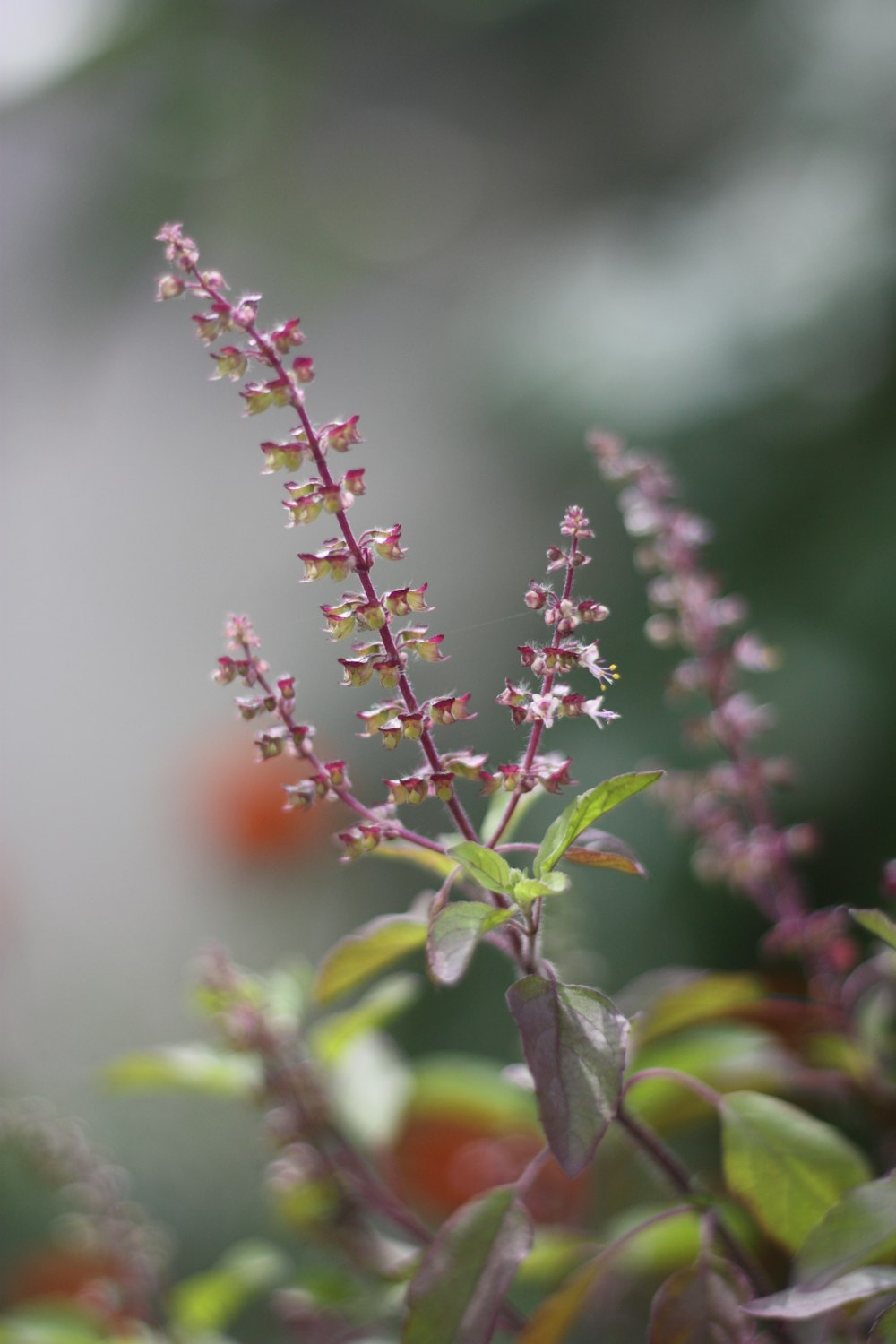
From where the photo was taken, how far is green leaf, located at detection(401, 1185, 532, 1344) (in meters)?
0.30

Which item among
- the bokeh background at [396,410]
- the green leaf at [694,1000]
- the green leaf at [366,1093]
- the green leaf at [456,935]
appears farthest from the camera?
the bokeh background at [396,410]

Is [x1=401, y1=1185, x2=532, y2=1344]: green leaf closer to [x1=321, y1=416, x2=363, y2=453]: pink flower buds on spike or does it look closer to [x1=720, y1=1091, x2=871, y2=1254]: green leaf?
[x1=720, y1=1091, x2=871, y2=1254]: green leaf

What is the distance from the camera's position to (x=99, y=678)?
169cm

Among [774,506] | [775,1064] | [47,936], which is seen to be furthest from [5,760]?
[775,1064]

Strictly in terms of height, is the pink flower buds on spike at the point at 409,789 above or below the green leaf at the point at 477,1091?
above

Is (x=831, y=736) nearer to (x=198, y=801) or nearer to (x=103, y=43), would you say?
(x=198, y=801)

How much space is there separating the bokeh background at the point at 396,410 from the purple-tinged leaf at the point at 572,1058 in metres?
0.30

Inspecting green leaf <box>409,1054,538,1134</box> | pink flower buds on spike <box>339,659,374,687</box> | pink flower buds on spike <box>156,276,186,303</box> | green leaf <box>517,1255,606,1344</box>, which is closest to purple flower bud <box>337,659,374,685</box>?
pink flower buds on spike <box>339,659,374,687</box>

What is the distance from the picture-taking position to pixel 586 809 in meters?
0.31

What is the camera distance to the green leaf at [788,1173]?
352 millimetres

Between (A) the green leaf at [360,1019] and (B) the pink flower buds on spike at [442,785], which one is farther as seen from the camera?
(A) the green leaf at [360,1019]

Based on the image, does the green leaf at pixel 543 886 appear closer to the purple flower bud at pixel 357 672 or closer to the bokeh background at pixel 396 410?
the purple flower bud at pixel 357 672

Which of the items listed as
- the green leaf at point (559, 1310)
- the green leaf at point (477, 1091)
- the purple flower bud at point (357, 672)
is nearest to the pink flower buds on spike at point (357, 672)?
the purple flower bud at point (357, 672)

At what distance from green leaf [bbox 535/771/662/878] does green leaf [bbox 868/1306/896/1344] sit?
13 cm
